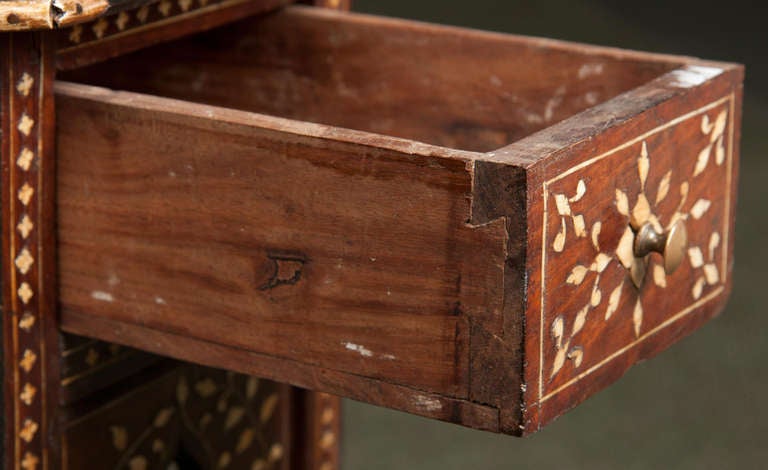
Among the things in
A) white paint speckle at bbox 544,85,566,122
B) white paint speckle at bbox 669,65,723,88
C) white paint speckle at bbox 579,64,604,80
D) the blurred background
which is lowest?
the blurred background

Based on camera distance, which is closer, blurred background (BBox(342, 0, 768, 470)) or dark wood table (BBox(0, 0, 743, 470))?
dark wood table (BBox(0, 0, 743, 470))

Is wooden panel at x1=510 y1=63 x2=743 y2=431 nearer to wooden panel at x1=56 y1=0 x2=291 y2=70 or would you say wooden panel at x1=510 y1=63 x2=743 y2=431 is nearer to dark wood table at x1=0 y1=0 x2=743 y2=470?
dark wood table at x1=0 y1=0 x2=743 y2=470

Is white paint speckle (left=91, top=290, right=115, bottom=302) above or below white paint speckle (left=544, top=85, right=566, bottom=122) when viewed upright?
below

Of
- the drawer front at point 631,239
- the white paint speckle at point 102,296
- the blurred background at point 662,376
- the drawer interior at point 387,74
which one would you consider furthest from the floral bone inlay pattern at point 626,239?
the blurred background at point 662,376

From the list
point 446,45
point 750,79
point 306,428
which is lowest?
point 306,428

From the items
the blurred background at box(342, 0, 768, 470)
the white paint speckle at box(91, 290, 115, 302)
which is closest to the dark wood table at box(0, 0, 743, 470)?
the white paint speckle at box(91, 290, 115, 302)

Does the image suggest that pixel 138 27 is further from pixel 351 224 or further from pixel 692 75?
pixel 692 75

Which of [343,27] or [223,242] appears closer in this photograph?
[223,242]

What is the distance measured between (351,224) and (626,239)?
0.21 m

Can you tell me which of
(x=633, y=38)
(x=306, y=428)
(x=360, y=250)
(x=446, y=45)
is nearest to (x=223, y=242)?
(x=360, y=250)

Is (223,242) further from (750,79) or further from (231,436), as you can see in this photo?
(750,79)

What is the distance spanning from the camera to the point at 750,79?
9.53 feet

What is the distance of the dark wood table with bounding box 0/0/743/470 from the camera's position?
1.29 m

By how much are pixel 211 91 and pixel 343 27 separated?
0.15 metres
